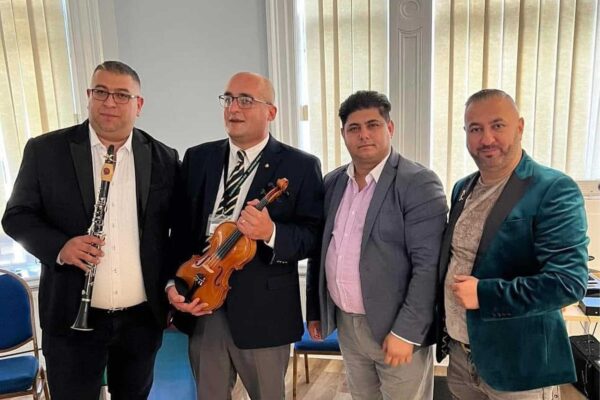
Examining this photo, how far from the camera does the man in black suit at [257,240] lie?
1704 millimetres

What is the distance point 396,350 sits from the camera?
1.61 m

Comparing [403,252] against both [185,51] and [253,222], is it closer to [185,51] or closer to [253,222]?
[253,222]

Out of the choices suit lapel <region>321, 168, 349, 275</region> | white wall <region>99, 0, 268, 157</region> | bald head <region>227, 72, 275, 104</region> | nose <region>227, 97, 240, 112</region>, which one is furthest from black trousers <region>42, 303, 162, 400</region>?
white wall <region>99, 0, 268, 157</region>

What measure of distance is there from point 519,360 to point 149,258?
138 centimetres

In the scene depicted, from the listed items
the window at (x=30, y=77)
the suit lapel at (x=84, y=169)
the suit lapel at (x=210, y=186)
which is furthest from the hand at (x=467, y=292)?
the window at (x=30, y=77)

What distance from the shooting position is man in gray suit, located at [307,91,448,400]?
1616 mm

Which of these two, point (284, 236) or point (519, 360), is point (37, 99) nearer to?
point (284, 236)

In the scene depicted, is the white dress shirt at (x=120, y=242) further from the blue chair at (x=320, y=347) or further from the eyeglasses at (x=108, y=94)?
the blue chair at (x=320, y=347)

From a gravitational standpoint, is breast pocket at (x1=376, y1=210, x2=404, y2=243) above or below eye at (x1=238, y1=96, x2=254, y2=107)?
below

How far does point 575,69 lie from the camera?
9.48 ft

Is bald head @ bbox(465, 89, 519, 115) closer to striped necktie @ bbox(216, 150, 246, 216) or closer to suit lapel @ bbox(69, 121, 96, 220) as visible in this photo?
striped necktie @ bbox(216, 150, 246, 216)

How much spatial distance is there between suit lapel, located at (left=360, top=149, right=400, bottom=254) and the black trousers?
95cm

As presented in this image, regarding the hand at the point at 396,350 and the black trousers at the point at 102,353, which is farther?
the black trousers at the point at 102,353

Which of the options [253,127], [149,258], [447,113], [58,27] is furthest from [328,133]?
[58,27]
